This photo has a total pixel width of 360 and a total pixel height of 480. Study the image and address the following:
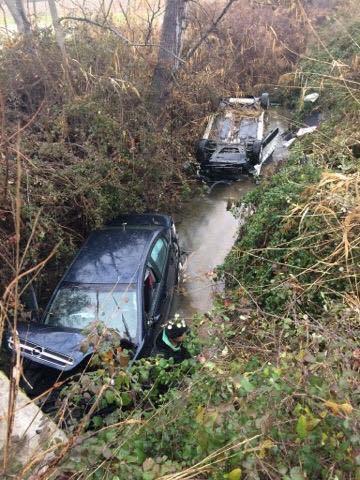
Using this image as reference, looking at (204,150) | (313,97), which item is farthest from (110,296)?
(313,97)

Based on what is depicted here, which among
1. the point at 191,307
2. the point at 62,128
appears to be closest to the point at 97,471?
the point at 191,307

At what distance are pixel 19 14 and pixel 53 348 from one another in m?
7.83

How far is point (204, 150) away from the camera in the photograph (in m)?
9.07

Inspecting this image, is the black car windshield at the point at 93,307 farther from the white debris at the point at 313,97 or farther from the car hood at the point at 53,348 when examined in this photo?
the white debris at the point at 313,97

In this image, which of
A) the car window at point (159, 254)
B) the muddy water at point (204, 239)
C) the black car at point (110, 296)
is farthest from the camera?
the muddy water at point (204, 239)

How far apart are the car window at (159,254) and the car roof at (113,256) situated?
124mm

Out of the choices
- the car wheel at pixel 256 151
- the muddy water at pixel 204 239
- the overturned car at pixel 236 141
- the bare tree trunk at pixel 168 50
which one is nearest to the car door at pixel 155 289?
the muddy water at pixel 204 239

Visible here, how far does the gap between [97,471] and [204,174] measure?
301 inches

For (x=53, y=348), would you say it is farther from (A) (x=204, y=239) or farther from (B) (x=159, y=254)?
(A) (x=204, y=239)

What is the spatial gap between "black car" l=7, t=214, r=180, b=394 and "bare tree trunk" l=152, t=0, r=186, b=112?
13.7 ft

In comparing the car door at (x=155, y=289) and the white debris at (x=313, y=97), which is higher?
the white debris at (x=313, y=97)

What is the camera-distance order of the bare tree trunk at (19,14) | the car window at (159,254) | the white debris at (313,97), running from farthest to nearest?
1. the white debris at (313,97)
2. the bare tree trunk at (19,14)
3. the car window at (159,254)

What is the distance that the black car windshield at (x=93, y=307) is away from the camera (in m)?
4.62

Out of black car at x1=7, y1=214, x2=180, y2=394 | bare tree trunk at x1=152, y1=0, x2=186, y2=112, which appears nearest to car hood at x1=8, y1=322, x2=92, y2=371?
black car at x1=7, y1=214, x2=180, y2=394
